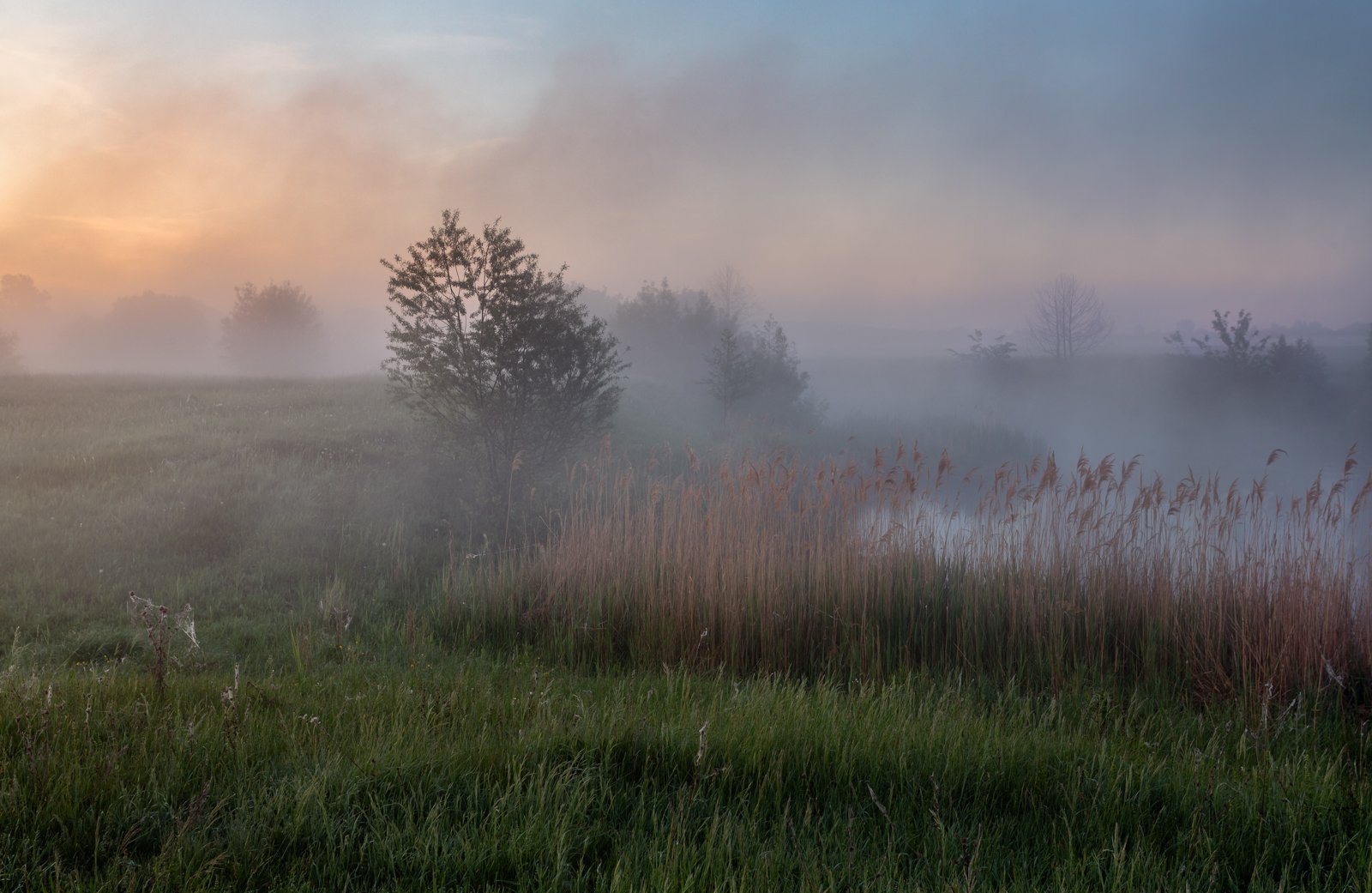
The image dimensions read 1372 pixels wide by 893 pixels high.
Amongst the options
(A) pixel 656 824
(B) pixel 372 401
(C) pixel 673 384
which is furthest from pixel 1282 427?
(A) pixel 656 824

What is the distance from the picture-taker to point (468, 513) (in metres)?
13.1

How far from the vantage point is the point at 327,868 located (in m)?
2.31

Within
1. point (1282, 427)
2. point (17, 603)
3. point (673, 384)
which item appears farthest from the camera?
point (673, 384)

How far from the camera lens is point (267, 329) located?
181 feet

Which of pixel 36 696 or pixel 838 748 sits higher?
pixel 36 696

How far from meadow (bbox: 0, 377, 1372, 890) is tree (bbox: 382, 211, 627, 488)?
2504mm

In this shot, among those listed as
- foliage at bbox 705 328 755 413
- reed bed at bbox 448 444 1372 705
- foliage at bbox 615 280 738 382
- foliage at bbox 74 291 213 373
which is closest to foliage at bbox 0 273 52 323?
foliage at bbox 74 291 213 373

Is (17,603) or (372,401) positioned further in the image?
(372,401)

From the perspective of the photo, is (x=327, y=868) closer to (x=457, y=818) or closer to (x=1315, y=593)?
(x=457, y=818)

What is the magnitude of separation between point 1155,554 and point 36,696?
26.5 feet

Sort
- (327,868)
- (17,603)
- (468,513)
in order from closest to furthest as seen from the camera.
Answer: (327,868) → (17,603) → (468,513)

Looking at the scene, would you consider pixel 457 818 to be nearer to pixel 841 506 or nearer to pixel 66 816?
pixel 66 816

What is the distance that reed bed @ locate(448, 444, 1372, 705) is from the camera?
5.56 metres

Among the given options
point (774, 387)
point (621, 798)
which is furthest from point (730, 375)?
point (621, 798)
